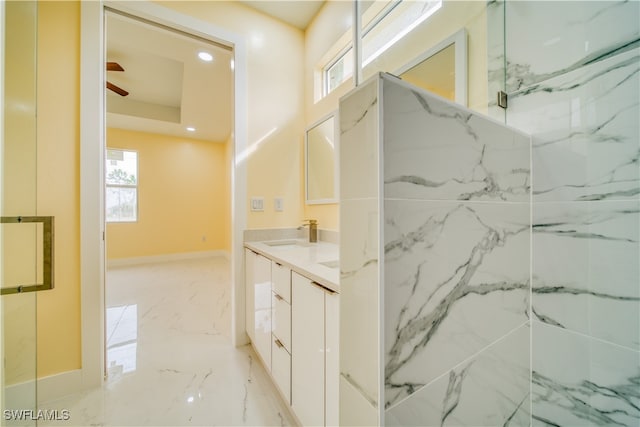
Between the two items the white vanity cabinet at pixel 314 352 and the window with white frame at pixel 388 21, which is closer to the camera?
the white vanity cabinet at pixel 314 352

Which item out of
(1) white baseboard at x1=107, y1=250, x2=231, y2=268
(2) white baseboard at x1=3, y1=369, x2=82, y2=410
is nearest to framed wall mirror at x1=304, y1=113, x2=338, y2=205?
(2) white baseboard at x1=3, y1=369, x2=82, y2=410

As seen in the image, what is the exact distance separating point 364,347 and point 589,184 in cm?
83

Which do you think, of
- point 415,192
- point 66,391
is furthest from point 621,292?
point 66,391

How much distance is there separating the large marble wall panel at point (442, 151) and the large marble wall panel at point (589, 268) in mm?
194

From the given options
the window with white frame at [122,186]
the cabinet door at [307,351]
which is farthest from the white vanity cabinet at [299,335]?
the window with white frame at [122,186]

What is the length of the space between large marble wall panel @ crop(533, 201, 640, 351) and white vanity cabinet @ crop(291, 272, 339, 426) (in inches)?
28.0

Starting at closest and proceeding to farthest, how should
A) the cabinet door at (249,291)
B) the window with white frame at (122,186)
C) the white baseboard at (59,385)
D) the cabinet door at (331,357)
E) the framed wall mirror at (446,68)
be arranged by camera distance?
the cabinet door at (331,357) < the framed wall mirror at (446,68) < the white baseboard at (59,385) < the cabinet door at (249,291) < the window with white frame at (122,186)

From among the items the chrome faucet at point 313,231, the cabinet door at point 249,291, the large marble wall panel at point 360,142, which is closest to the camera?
the large marble wall panel at point 360,142

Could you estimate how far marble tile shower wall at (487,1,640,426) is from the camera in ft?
2.10

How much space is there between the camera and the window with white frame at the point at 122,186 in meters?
4.56

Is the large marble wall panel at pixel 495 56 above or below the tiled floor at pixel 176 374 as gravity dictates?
above

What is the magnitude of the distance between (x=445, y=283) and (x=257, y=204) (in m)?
1.66

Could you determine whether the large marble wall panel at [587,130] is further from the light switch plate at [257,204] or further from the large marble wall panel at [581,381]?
the light switch plate at [257,204]

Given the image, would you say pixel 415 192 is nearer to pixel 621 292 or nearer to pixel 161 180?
pixel 621 292
